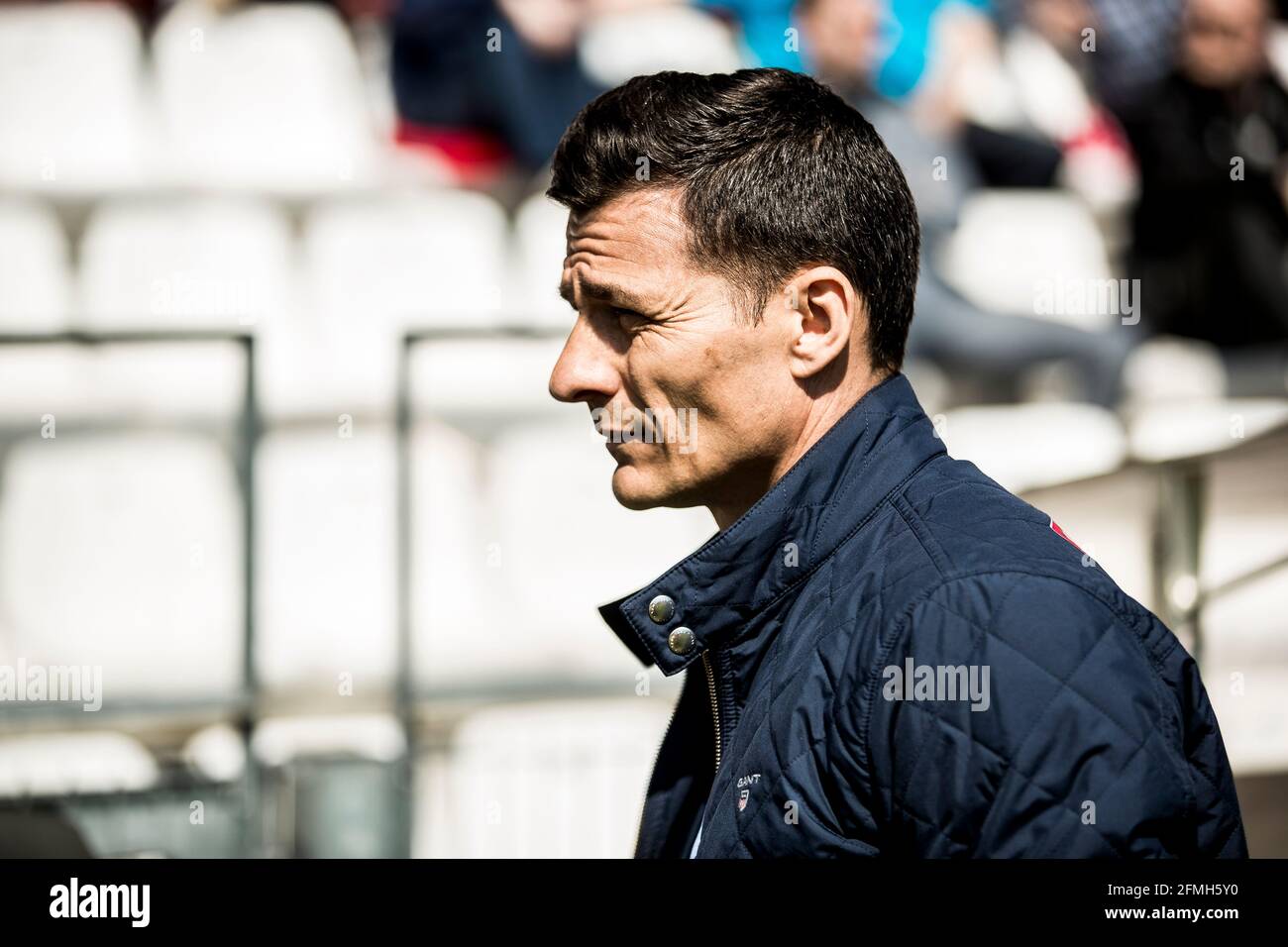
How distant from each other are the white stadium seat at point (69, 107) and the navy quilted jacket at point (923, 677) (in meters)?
3.65

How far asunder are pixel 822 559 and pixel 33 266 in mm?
3742

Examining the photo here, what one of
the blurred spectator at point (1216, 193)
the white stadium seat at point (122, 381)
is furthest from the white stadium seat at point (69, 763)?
the blurred spectator at point (1216, 193)

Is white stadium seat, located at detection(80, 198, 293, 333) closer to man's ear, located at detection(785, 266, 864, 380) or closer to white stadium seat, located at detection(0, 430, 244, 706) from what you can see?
white stadium seat, located at detection(0, 430, 244, 706)

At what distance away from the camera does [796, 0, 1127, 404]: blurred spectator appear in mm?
4465

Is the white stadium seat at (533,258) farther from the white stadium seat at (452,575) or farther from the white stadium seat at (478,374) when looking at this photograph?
the white stadium seat at (452,575)

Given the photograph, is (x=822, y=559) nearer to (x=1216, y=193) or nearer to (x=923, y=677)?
(x=923, y=677)

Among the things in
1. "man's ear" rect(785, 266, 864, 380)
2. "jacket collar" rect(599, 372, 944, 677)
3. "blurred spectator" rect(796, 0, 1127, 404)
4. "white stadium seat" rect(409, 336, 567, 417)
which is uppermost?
"blurred spectator" rect(796, 0, 1127, 404)

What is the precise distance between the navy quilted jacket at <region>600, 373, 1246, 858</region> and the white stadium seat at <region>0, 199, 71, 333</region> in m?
3.54

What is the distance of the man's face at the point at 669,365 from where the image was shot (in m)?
1.58

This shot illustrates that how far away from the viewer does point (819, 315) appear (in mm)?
1566

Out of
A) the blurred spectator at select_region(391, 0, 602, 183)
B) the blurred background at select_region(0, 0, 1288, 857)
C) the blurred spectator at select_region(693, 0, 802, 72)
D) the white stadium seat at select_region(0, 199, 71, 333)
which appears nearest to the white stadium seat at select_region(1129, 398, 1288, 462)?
the blurred background at select_region(0, 0, 1288, 857)

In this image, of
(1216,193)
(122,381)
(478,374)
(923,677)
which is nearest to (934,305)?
(1216,193)
